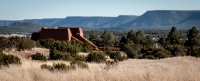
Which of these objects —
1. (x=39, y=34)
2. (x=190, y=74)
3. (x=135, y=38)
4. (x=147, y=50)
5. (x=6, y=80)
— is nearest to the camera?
(x=6, y=80)

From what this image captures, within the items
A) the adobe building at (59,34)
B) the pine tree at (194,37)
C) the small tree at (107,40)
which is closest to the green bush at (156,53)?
the adobe building at (59,34)

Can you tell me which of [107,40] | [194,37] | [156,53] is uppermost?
[194,37]

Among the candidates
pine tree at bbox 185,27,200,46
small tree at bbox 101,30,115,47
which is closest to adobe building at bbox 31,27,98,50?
small tree at bbox 101,30,115,47

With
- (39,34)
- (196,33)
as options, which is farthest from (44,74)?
(196,33)

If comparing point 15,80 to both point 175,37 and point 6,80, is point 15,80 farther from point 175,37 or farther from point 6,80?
point 175,37

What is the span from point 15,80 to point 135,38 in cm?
6761

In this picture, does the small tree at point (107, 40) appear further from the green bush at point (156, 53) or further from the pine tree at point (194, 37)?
the green bush at point (156, 53)

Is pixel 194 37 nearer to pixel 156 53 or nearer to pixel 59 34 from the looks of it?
pixel 156 53

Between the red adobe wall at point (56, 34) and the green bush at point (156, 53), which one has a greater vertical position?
the red adobe wall at point (56, 34)

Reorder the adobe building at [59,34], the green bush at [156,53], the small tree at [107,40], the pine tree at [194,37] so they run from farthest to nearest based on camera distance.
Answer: the small tree at [107,40] → the pine tree at [194,37] → the adobe building at [59,34] → the green bush at [156,53]

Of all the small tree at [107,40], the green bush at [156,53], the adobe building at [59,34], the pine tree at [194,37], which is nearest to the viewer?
the green bush at [156,53]

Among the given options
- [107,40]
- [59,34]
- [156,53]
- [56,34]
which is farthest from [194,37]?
[56,34]

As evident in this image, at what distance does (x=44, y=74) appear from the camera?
8.98 meters

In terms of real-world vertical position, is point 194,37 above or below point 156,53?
above
